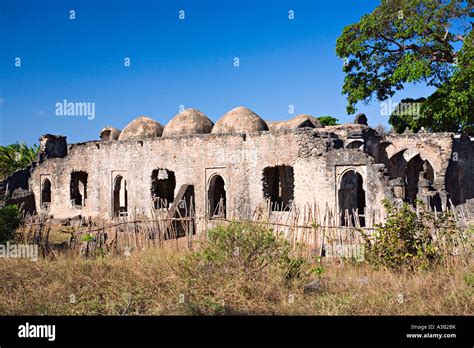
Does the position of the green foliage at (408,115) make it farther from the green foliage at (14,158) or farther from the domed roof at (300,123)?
the green foliage at (14,158)

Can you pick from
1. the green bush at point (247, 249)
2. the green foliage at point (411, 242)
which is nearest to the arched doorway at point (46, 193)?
the green bush at point (247, 249)

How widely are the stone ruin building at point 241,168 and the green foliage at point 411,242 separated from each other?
384cm

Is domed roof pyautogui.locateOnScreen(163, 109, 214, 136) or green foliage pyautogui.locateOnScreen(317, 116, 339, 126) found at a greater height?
green foliage pyautogui.locateOnScreen(317, 116, 339, 126)

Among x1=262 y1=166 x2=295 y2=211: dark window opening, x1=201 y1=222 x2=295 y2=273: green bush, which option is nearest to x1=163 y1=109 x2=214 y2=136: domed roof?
x1=262 y1=166 x2=295 y2=211: dark window opening

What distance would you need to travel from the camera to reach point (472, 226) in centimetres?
948

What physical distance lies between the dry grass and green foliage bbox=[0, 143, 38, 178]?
2555cm

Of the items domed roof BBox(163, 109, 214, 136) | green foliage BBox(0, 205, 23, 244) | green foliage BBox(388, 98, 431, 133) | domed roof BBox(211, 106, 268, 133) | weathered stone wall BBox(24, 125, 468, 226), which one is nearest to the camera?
green foliage BBox(0, 205, 23, 244)

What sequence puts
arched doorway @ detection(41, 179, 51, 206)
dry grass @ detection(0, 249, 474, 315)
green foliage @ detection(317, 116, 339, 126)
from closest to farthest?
dry grass @ detection(0, 249, 474, 315)
arched doorway @ detection(41, 179, 51, 206)
green foliage @ detection(317, 116, 339, 126)

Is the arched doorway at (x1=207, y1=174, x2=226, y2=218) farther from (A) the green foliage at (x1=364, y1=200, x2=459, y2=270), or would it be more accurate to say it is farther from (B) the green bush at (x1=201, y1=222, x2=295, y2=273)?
(B) the green bush at (x1=201, y1=222, x2=295, y2=273)

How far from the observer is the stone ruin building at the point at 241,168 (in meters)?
15.8

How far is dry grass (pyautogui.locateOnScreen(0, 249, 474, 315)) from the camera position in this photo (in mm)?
6988

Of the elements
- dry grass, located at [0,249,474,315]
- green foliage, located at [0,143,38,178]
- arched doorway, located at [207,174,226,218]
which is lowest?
dry grass, located at [0,249,474,315]

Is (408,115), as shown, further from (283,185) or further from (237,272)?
(237,272)
